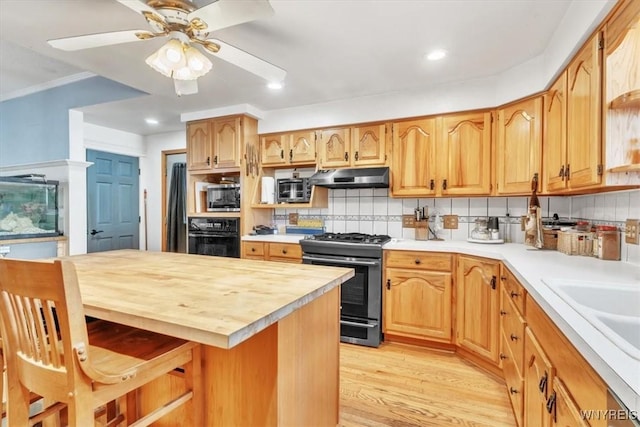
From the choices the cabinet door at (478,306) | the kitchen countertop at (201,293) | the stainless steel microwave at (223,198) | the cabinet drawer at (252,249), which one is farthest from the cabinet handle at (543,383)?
the stainless steel microwave at (223,198)

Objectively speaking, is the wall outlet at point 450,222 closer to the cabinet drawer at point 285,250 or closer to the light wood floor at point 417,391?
the light wood floor at point 417,391

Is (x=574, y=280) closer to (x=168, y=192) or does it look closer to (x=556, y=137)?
(x=556, y=137)

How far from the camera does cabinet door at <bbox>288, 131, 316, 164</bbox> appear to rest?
3.48m

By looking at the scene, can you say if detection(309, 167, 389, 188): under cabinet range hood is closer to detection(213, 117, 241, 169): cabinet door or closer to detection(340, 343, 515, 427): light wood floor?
detection(213, 117, 241, 169): cabinet door

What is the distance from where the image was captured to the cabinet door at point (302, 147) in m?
3.48

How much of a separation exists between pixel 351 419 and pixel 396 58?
97.1 inches

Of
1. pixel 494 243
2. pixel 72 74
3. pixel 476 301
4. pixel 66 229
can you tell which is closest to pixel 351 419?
pixel 476 301

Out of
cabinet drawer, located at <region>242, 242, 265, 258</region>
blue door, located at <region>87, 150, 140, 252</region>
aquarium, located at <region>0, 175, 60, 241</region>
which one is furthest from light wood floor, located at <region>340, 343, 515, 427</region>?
blue door, located at <region>87, 150, 140, 252</region>

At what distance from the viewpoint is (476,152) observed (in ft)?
9.27

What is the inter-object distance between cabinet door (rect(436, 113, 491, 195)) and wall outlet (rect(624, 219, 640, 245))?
1078 millimetres

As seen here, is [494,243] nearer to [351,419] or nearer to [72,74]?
[351,419]

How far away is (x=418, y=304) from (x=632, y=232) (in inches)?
58.5

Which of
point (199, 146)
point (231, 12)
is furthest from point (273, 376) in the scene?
point (199, 146)

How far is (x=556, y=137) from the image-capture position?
2133 mm
